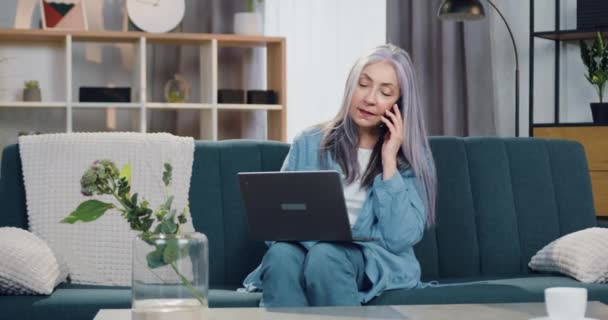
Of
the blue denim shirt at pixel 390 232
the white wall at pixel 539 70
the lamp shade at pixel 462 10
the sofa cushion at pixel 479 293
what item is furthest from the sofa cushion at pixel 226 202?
the white wall at pixel 539 70

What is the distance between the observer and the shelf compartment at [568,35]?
4555mm

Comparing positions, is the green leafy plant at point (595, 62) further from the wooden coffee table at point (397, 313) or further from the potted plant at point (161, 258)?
the potted plant at point (161, 258)

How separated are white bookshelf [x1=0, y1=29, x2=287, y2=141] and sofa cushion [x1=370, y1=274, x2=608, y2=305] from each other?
228 centimetres

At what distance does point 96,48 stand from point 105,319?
353cm

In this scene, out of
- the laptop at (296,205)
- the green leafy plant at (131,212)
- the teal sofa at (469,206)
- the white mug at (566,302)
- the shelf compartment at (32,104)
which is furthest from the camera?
the shelf compartment at (32,104)

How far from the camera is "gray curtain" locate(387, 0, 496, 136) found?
16.6 feet

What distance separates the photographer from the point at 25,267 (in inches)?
103

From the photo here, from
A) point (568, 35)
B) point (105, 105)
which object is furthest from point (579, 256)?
point (105, 105)

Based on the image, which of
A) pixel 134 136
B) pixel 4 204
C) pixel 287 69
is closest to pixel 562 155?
pixel 134 136

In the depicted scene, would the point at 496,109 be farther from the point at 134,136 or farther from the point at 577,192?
the point at 134,136

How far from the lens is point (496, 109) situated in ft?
16.8

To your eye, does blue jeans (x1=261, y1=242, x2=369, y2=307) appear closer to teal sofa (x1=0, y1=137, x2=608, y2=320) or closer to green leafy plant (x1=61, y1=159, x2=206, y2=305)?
teal sofa (x1=0, y1=137, x2=608, y2=320)

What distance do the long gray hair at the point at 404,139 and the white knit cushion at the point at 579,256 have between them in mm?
412

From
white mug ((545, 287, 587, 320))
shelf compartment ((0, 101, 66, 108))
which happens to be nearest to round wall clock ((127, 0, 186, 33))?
shelf compartment ((0, 101, 66, 108))
